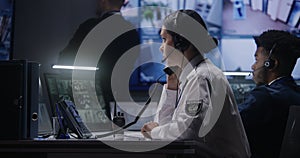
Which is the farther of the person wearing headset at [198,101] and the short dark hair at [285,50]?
the short dark hair at [285,50]

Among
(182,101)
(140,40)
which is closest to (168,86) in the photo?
(182,101)

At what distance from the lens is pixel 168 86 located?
2.87 m

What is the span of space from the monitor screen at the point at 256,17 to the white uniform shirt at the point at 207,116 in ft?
6.57

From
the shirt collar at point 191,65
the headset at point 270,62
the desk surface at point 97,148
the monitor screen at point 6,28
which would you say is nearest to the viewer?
the desk surface at point 97,148

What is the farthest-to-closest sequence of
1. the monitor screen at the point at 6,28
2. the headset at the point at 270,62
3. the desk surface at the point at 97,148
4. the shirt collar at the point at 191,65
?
the monitor screen at the point at 6,28 < the headset at the point at 270,62 < the shirt collar at the point at 191,65 < the desk surface at the point at 97,148

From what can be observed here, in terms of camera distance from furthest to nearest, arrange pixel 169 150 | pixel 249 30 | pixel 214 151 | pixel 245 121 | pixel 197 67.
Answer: pixel 249 30
pixel 245 121
pixel 197 67
pixel 214 151
pixel 169 150

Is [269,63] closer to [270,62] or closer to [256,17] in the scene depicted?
[270,62]

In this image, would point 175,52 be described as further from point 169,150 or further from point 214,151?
point 169,150

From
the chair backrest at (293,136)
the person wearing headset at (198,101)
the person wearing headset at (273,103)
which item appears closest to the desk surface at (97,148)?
the person wearing headset at (198,101)

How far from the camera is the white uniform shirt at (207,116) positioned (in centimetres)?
212

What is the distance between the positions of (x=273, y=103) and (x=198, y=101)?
0.78 meters

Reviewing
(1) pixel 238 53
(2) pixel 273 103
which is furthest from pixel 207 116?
(1) pixel 238 53

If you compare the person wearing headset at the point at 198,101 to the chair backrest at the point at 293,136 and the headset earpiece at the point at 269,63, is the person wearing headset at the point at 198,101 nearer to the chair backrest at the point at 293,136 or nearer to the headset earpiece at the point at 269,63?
the chair backrest at the point at 293,136

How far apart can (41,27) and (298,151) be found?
2.67 meters
